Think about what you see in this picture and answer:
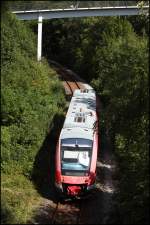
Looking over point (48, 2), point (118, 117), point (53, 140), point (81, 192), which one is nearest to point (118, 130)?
point (118, 117)

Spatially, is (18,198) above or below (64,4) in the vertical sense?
below

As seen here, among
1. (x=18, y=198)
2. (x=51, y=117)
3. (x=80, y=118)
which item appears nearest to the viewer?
(x=18, y=198)

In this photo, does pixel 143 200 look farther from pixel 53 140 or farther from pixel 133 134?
pixel 53 140

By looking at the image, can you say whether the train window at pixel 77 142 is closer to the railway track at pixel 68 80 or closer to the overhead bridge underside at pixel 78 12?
the railway track at pixel 68 80

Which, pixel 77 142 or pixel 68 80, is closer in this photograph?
pixel 77 142

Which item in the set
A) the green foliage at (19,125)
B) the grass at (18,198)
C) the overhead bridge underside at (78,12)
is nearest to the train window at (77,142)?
the green foliage at (19,125)

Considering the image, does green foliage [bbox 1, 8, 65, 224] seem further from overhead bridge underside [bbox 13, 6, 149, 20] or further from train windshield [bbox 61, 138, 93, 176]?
overhead bridge underside [bbox 13, 6, 149, 20]

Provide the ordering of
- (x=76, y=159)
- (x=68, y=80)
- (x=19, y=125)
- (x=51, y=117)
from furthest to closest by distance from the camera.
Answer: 1. (x=68, y=80)
2. (x=51, y=117)
3. (x=19, y=125)
4. (x=76, y=159)

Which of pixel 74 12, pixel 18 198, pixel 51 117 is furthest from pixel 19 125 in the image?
pixel 74 12

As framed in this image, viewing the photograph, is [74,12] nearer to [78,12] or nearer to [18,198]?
[78,12]
